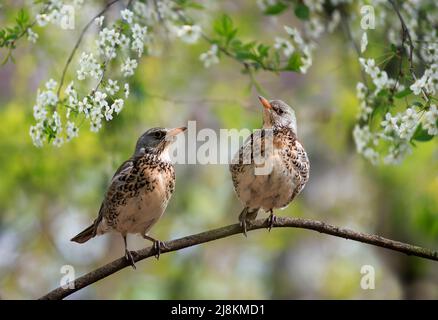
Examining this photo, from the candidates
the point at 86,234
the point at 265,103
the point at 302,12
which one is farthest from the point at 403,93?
the point at 86,234

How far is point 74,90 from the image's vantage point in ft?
11.2

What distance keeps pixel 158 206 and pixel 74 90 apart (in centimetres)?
82

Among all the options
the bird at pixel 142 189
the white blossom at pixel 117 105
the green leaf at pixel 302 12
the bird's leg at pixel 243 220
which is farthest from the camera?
the green leaf at pixel 302 12

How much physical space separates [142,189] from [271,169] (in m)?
0.72

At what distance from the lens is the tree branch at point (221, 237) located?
337cm

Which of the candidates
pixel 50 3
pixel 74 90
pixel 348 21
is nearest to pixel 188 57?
pixel 348 21

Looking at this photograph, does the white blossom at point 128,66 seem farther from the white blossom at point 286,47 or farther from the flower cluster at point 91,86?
the white blossom at point 286,47

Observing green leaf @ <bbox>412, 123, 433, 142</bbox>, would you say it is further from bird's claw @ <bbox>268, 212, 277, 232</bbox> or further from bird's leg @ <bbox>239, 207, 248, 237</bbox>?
bird's leg @ <bbox>239, 207, 248, 237</bbox>

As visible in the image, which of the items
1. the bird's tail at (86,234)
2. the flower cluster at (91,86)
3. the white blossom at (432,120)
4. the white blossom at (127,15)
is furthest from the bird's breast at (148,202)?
the white blossom at (432,120)

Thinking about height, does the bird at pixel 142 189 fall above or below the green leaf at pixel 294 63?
below

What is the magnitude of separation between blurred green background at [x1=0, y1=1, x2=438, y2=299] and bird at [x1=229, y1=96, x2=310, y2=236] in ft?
6.19

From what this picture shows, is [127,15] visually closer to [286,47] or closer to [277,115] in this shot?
[277,115]

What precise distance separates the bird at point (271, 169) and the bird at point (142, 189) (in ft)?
1.34

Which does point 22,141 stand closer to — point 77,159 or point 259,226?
point 77,159
